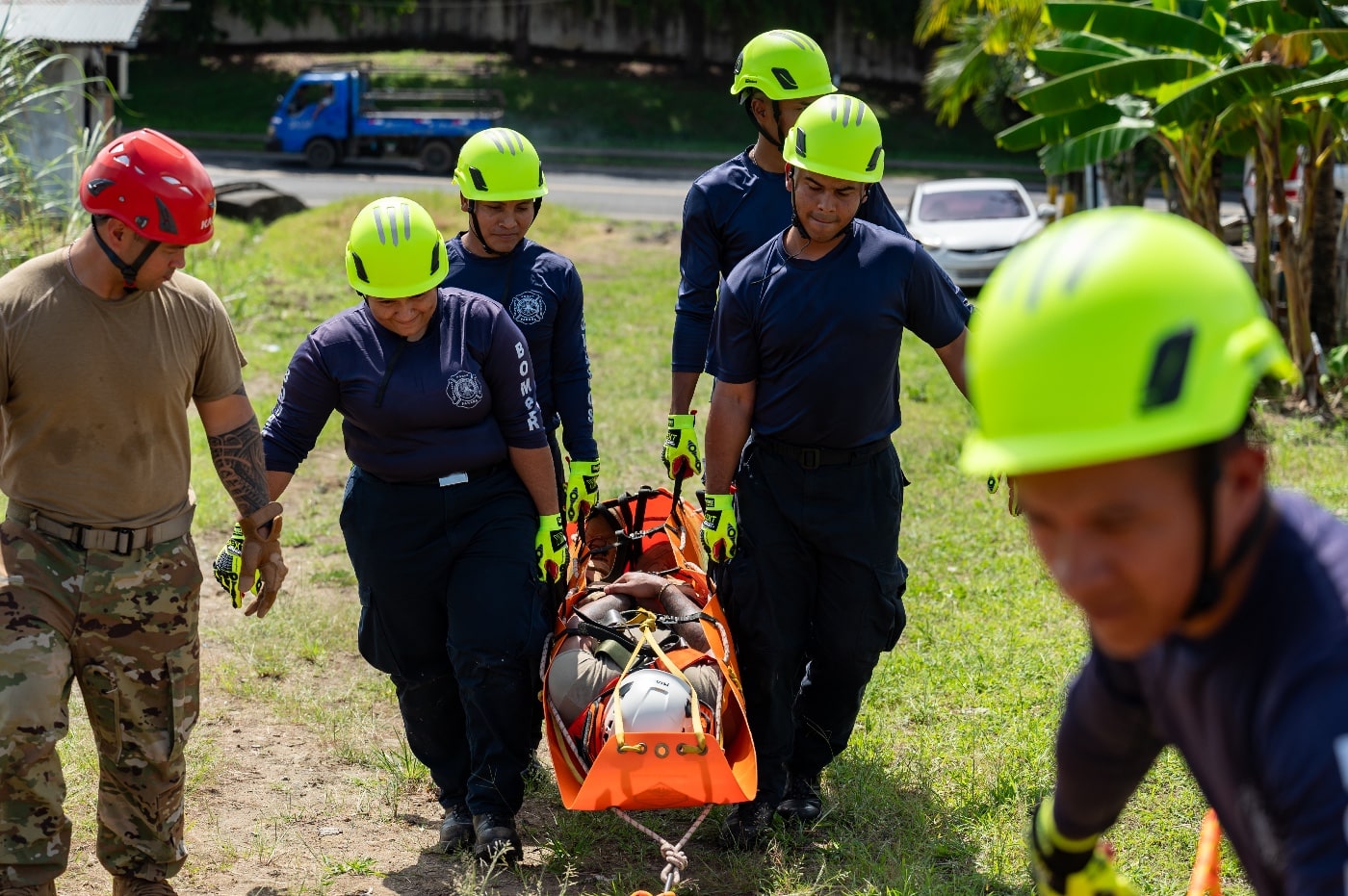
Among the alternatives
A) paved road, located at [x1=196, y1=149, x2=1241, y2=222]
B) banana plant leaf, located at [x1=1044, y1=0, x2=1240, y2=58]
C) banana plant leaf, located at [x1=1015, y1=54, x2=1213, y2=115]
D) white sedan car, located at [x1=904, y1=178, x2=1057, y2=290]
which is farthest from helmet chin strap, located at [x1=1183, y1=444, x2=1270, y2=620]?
paved road, located at [x1=196, y1=149, x2=1241, y2=222]

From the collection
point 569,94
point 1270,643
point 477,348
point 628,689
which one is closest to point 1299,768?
point 1270,643

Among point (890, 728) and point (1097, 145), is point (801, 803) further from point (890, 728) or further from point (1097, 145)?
point (1097, 145)

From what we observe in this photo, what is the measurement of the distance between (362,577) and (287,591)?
2.86 m

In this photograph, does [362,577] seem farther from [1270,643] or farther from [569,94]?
[569,94]

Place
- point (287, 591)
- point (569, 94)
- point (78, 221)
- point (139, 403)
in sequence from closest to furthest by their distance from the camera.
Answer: point (139, 403) < point (287, 591) < point (78, 221) < point (569, 94)

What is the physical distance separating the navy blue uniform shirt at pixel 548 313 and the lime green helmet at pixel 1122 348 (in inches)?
160

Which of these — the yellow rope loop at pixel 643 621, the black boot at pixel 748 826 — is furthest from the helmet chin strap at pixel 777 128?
the black boot at pixel 748 826

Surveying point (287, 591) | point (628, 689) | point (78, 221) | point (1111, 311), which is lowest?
point (287, 591)

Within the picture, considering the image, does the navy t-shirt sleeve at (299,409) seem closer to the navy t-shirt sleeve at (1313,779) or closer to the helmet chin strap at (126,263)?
the helmet chin strap at (126,263)

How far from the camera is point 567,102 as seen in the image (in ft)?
122

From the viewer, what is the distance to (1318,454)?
392 inches

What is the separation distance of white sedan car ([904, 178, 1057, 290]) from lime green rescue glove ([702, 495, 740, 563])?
42.1 feet

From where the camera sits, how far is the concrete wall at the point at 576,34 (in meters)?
40.2

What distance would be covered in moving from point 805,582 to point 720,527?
14.0 inches
